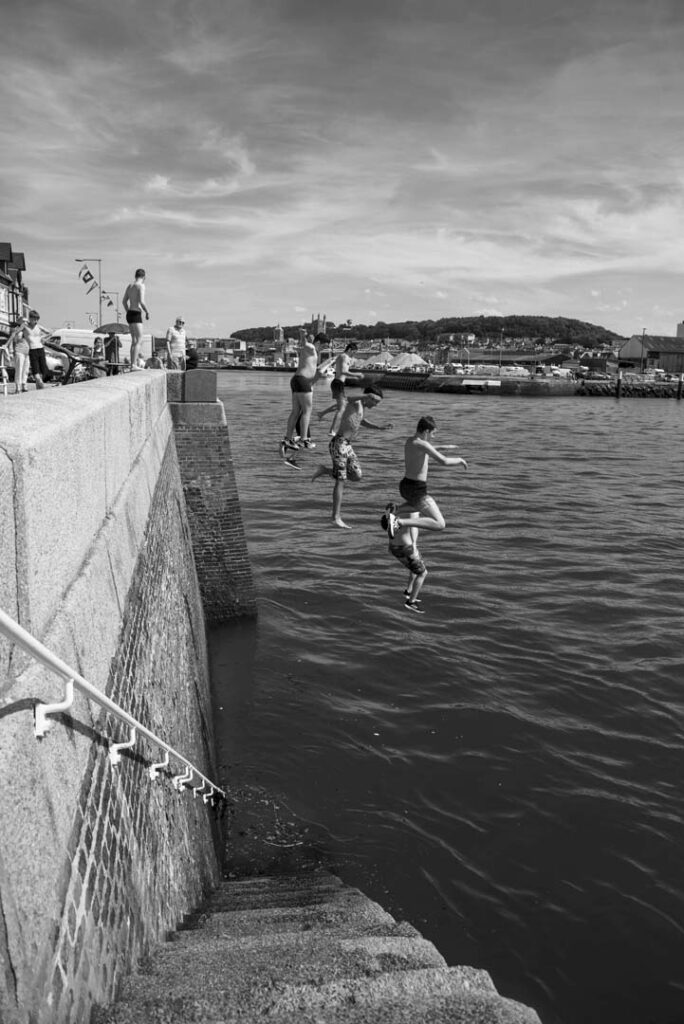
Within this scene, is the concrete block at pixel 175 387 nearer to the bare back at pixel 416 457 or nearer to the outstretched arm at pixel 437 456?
the bare back at pixel 416 457

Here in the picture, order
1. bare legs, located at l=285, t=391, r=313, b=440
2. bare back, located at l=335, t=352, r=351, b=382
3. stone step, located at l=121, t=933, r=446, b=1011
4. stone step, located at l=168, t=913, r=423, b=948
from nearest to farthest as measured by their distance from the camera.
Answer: stone step, located at l=121, t=933, r=446, b=1011 < stone step, located at l=168, t=913, r=423, b=948 < bare back, located at l=335, t=352, r=351, b=382 < bare legs, located at l=285, t=391, r=313, b=440

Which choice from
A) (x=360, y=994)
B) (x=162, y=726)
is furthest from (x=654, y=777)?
(x=360, y=994)

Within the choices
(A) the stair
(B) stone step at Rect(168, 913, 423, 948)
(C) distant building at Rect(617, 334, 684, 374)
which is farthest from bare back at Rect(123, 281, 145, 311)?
(C) distant building at Rect(617, 334, 684, 374)

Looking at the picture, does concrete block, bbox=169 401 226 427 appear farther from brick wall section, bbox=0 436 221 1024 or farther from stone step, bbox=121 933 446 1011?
stone step, bbox=121 933 446 1011

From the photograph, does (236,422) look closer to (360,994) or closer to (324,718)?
(324,718)

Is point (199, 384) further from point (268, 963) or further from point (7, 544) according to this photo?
point (7, 544)

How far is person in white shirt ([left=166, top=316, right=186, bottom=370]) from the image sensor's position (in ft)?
61.0

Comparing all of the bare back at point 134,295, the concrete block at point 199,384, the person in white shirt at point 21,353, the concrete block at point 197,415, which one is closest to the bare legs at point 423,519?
the concrete block at point 197,415

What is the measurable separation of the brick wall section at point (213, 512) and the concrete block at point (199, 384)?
0.63ft

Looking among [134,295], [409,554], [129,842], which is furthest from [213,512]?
[129,842]

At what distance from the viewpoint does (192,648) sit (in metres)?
9.34

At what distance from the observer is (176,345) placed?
61.1 ft

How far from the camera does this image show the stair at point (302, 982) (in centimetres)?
315

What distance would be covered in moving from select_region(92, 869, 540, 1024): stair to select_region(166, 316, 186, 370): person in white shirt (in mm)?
15259
